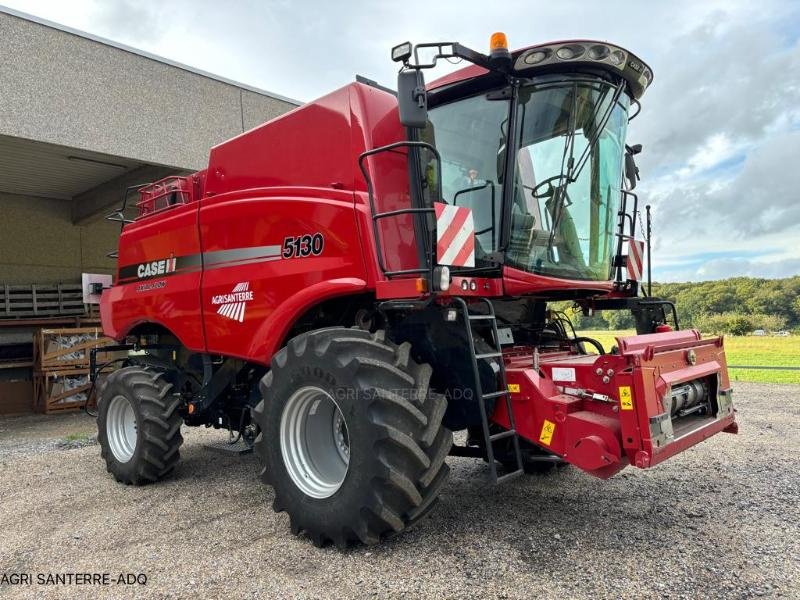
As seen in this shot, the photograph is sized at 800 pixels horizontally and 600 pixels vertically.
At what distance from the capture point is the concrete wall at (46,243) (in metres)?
11.0

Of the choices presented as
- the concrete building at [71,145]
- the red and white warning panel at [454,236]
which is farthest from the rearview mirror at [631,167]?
the concrete building at [71,145]

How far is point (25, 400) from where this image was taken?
1086 centimetres

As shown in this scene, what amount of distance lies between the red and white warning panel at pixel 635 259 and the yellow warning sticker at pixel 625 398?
200 centimetres

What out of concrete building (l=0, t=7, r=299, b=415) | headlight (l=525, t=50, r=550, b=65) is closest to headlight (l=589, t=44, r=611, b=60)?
headlight (l=525, t=50, r=550, b=65)

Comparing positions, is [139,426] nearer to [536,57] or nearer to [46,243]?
[536,57]

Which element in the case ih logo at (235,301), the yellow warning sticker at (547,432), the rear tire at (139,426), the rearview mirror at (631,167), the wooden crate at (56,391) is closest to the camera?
the yellow warning sticker at (547,432)

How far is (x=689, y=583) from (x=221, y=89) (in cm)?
938

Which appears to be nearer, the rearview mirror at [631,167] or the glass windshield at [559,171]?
the glass windshield at [559,171]

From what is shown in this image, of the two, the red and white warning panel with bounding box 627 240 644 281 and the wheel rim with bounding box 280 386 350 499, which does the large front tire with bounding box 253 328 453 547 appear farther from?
the red and white warning panel with bounding box 627 240 644 281

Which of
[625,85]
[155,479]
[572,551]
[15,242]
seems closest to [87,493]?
[155,479]

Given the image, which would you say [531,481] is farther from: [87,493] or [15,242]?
[15,242]

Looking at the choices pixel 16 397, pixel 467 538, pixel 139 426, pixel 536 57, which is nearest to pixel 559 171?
pixel 536 57

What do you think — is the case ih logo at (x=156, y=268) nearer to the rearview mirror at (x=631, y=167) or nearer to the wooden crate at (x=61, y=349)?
the rearview mirror at (x=631, y=167)

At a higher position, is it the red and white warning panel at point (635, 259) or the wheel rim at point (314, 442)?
the red and white warning panel at point (635, 259)
